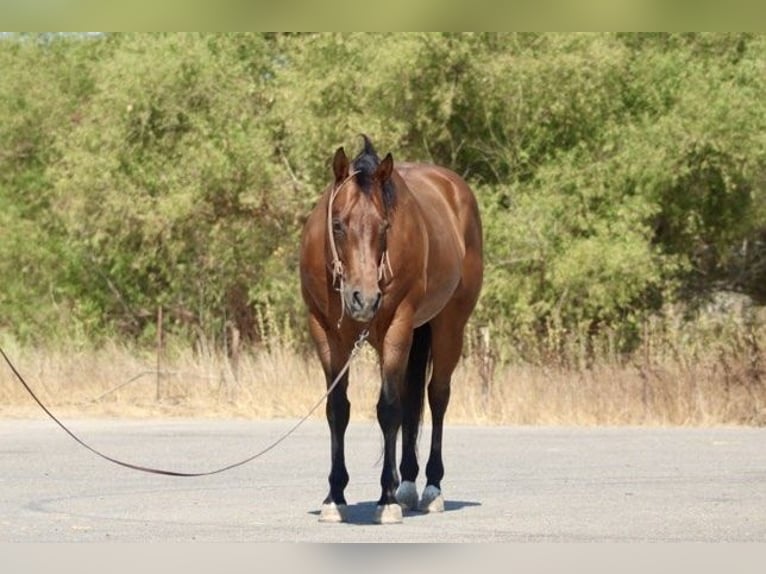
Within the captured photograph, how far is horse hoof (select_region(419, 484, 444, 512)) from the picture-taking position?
11945 millimetres

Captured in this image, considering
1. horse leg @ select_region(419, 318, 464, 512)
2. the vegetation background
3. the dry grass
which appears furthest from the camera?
the vegetation background

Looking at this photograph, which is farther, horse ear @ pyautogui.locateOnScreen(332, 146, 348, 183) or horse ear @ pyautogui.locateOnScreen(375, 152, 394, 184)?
horse ear @ pyautogui.locateOnScreen(375, 152, 394, 184)

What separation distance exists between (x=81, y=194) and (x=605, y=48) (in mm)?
9291

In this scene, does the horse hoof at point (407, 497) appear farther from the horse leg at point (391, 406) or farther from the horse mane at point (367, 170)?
the horse mane at point (367, 170)

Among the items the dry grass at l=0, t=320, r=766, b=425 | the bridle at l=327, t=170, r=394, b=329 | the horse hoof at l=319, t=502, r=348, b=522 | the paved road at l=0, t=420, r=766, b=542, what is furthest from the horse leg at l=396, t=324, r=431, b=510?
the dry grass at l=0, t=320, r=766, b=425

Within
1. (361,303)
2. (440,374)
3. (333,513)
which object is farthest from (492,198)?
(361,303)

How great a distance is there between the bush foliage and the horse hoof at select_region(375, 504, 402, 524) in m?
14.8

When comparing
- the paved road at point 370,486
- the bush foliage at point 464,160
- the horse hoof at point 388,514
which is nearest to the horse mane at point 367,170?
the horse hoof at point 388,514

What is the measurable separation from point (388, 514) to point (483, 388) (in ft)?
41.0

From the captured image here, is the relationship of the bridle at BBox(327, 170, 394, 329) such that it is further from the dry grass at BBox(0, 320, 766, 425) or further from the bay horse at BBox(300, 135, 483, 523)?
the dry grass at BBox(0, 320, 766, 425)

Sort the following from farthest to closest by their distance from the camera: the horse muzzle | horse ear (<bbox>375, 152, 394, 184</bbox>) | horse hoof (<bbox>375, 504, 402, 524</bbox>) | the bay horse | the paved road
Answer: horse hoof (<bbox>375, 504, 402, 524</bbox>) < horse ear (<bbox>375, 152, 394, 184</bbox>) < the bay horse < the horse muzzle < the paved road

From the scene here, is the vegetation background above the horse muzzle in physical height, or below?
above

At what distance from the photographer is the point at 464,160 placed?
29.9 meters

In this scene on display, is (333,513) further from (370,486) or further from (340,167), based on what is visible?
(370,486)
